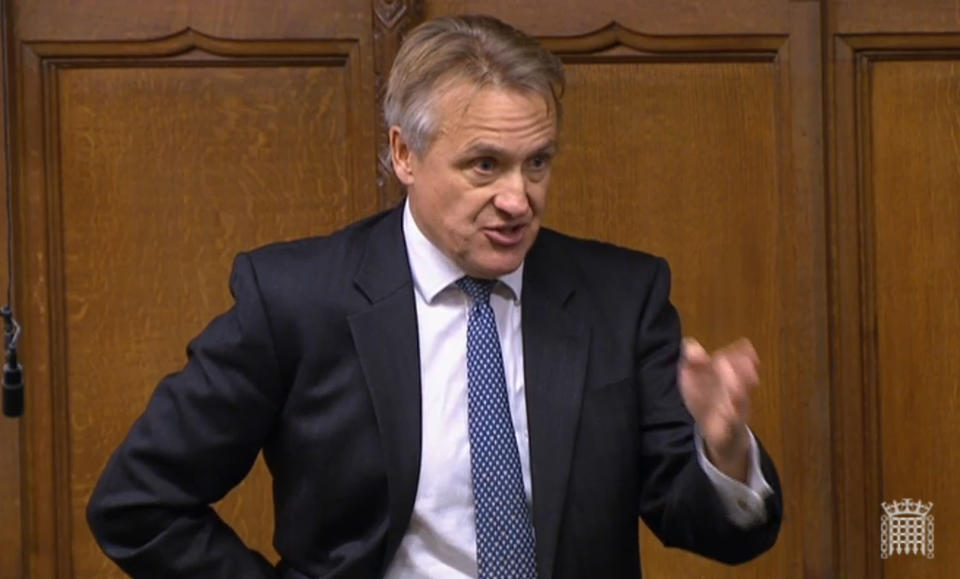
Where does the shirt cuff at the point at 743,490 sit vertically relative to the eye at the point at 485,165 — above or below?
below

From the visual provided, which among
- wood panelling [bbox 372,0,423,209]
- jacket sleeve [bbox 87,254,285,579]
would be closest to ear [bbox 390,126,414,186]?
jacket sleeve [bbox 87,254,285,579]

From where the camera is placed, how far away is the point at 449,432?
8.18 ft

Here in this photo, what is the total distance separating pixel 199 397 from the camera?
2486mm

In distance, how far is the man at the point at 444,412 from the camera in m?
2.45

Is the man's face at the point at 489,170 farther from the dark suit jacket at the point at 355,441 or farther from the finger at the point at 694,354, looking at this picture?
the finger at the point at 694,354

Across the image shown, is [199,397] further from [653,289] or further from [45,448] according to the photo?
[45,448]

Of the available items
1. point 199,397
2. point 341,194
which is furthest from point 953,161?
point 199,397

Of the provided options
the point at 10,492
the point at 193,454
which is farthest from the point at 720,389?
the point at 10,492

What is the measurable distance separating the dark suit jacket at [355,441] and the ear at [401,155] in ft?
0.39

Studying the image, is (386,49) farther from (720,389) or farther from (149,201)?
(720,389)

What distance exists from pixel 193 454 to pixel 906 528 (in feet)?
6.08

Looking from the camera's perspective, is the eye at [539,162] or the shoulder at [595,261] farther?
the shoulder at [595,261]

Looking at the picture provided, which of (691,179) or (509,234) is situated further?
(691,179)

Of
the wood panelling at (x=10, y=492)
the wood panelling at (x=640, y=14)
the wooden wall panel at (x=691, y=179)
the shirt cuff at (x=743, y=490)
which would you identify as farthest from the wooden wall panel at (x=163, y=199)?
the shirt cuff at (x=743, y=490)
